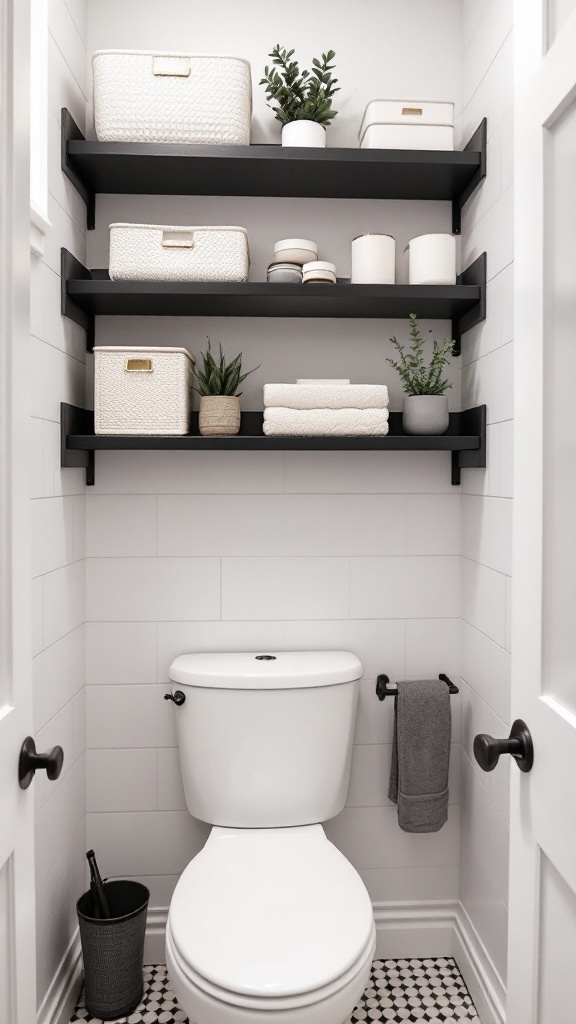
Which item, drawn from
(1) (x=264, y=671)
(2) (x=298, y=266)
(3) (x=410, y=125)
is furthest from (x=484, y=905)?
(3) (x=410, y=125)

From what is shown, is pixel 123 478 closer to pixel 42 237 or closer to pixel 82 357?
pixel 82 357

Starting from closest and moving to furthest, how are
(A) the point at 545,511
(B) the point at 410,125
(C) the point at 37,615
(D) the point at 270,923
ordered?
1. (A) the point at 545,511
2. (D) the point at 270,923
3. (C) the point at 37,615
4. (B) the point at 410,125

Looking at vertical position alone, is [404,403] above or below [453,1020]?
above

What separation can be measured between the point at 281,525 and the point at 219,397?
14.7 inches

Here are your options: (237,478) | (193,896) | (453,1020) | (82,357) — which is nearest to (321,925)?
(193,896)

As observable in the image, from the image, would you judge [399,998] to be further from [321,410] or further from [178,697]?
[321,410]

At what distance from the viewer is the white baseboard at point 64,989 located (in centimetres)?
152

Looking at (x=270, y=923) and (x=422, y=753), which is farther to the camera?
(x=422, y=753)

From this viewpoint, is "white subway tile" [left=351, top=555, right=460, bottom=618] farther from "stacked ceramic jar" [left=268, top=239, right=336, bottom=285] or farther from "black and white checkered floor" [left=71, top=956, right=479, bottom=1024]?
"black and white checkered floor" [left=71, top=956, right=479, bottom=1024]

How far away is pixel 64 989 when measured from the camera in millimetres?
1632

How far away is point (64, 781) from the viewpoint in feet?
5.41

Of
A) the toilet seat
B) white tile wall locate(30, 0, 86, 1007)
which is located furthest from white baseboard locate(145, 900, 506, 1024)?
the toilet seat

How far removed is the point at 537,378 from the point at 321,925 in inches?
40.0

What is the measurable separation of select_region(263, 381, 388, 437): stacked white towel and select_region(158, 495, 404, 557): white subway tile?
26 cm
